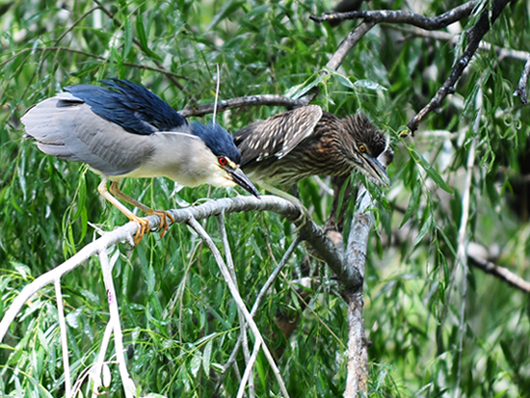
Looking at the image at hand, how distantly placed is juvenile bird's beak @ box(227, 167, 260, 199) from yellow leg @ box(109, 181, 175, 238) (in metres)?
0.22

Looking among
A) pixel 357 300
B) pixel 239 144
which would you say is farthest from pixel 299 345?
pixel 239 144

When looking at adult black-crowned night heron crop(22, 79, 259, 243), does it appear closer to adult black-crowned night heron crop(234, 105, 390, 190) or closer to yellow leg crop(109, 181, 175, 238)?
yellow leg crop(109, 181, 175, 238)

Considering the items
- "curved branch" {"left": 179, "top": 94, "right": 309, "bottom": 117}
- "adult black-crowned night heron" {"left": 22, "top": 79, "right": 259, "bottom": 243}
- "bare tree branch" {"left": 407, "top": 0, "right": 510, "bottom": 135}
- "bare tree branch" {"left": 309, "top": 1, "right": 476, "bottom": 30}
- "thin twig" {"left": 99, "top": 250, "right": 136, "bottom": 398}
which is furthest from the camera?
"bare tree branch" {"left": 309, "top": 1, "right": 476, "bottom": 30}

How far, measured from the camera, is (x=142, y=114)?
2018 millimetres

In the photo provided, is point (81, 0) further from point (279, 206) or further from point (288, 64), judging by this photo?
point (279, 206)

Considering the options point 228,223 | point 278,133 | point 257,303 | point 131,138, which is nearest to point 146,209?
point 131,138

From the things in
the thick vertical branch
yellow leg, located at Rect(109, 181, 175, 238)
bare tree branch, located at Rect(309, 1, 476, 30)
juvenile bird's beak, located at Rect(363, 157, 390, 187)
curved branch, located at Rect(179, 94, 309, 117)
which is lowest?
the thick vertical branch

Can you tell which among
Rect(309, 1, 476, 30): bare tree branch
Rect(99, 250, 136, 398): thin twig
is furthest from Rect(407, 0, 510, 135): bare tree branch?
Rect(99, 250, 136, 398): thin twig

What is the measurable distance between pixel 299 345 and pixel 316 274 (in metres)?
0.49

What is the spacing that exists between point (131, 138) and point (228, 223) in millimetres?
534

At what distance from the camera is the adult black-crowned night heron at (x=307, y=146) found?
266cm

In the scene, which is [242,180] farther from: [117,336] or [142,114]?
[117,336]

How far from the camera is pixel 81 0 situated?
11.4 ft

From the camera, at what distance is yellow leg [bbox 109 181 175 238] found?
1.95 metres
